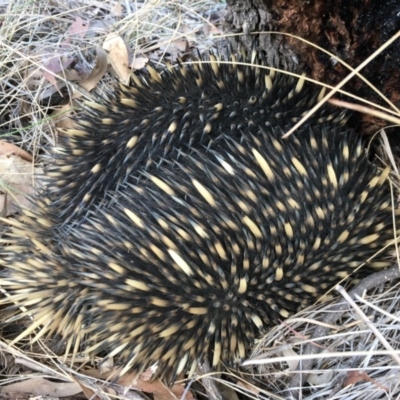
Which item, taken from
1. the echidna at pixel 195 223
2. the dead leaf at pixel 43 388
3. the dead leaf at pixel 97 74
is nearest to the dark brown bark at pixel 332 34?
the echidna at pixel 195 223

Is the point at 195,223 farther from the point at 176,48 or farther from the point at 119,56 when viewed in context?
the point at 176,48

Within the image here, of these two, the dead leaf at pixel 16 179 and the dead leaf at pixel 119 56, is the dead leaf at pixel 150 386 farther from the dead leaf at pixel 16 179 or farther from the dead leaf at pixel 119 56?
the dead leaf at pixel 119 56

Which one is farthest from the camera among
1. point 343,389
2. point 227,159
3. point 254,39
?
point 254,39

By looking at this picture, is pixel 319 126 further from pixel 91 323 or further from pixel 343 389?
pixel 91 323

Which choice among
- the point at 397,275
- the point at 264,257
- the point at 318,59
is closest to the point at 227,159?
the point at 264,257

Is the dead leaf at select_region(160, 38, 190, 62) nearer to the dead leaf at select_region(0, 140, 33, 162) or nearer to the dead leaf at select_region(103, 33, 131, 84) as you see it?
the dead leaf at select_region(103, 33, 131, 84)

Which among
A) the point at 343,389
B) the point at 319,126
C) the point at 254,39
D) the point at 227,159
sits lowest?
the point at 343,389
